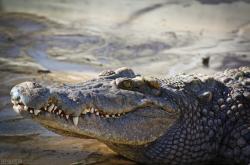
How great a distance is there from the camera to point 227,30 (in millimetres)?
8734

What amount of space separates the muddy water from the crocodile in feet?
1.27

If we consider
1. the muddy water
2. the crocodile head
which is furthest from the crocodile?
the muddy water

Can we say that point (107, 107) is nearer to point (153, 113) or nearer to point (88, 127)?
point (88, 127)

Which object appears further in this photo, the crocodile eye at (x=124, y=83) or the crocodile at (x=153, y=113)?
the crocodile eye at (x=124, y=83)

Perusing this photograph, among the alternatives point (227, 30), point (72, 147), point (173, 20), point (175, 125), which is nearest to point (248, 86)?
point (175, 125)

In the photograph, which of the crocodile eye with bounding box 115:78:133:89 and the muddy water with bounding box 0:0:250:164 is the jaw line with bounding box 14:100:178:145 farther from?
the muddy water with bounding box 0:0:250:164

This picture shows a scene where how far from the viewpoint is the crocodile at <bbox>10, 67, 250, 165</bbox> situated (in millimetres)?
Result: 3209

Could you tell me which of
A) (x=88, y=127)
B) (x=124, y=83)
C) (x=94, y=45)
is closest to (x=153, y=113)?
(x=124, y=83)

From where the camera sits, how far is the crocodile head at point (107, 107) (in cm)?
318

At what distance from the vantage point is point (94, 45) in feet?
25.1

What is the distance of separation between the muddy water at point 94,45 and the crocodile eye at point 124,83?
619 mm

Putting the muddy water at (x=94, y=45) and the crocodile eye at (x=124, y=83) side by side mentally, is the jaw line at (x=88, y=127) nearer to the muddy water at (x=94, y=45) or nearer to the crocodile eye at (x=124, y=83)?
the crocodile eye at (x=124, y=83)

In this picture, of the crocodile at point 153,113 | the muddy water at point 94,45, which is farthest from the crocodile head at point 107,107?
the muddy water at point 94,45

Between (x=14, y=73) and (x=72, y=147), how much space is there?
2080 millimetres
